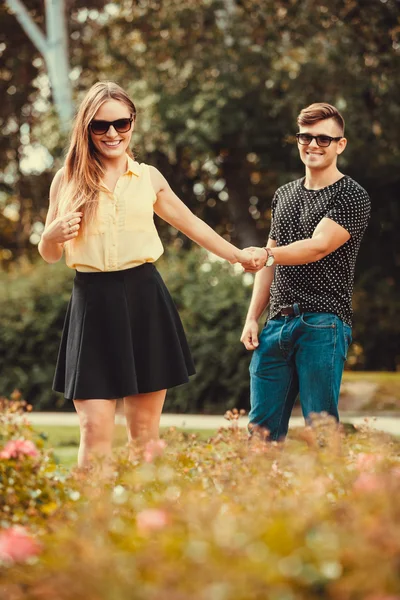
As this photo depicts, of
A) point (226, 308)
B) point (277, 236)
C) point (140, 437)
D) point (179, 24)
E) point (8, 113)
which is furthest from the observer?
point (8, 113)

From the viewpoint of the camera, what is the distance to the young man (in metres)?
4.13

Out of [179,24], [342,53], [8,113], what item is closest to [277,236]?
[342,53]

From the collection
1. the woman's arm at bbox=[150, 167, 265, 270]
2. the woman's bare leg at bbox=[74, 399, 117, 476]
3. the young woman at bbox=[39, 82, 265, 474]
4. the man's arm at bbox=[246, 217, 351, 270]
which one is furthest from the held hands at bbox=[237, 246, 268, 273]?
the woman's bare leg at bbox=[74, 399, 117, 476]

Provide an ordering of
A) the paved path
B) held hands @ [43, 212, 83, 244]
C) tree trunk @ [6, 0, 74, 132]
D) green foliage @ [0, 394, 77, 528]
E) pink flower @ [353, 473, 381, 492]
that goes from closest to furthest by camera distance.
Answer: pink flower @ [353, 473, 381, 492] → green foliage @ [0, 394, 77, 528] → held hands @ [43, 212, 83, 244] → the paved path → tree trunk @ [6, 0, 74, 132]

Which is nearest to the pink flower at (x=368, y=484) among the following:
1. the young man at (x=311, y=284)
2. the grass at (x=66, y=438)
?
the young man at (x=311, y=284)

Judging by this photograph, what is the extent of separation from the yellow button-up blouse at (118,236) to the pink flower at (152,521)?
69.4 inches

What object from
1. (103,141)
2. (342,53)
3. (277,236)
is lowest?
(277,236)

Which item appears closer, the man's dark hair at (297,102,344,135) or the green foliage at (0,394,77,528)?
the green foliage at (0,394,77,528)

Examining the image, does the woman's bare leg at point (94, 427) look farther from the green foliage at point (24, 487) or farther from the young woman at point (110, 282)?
the green foliage at point (24, 487)

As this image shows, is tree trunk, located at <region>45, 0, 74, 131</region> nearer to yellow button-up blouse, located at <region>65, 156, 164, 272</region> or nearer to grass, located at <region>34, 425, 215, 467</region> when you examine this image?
grass, located at <region>34, 425, 215, 467</region>

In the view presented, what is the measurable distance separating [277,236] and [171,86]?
38.5ft

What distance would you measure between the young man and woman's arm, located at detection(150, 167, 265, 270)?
10cm

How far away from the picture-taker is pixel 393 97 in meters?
15.4

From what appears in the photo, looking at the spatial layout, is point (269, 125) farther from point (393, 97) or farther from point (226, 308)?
point (226, 308)
